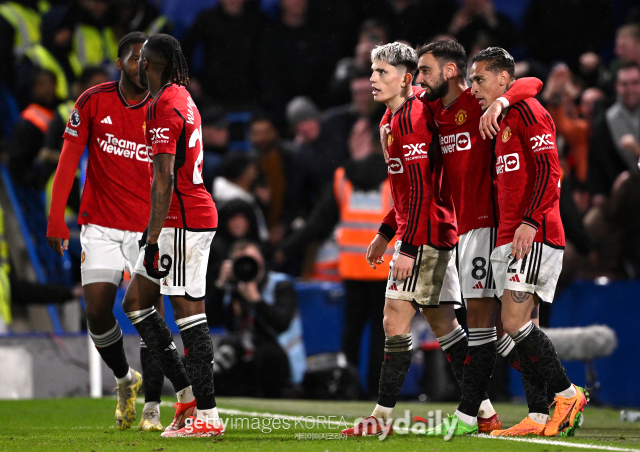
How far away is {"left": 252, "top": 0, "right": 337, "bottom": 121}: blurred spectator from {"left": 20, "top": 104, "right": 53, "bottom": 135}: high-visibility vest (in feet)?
9.44

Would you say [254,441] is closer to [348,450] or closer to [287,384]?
[348,450]

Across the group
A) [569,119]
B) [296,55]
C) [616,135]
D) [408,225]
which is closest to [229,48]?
[296,55]

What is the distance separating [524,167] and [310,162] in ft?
18.9

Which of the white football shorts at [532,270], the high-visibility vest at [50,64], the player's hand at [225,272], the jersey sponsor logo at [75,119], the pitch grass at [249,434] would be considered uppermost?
the high-visibility vest at [50,64]

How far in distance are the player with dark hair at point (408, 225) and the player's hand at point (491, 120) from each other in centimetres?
27

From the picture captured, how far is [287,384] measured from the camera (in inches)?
332

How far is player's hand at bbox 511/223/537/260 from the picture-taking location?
4480 millimetres

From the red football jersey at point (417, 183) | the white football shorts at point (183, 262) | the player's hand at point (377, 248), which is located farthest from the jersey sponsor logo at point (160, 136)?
the player's hand at point (377, 248)

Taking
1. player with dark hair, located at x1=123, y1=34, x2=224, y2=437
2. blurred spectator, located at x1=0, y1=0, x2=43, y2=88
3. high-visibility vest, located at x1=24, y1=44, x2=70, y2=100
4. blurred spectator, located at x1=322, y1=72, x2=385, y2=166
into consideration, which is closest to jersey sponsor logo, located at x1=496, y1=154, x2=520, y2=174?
player with dark hair, located at x1=123, y1=34, x2=224, y2=437

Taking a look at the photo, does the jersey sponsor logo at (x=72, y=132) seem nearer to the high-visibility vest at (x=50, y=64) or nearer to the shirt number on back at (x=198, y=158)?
the shirt number on back at (x=198, y=158)

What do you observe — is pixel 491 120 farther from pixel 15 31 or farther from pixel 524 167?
pixel 15 31

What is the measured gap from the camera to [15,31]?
10977 millimetres

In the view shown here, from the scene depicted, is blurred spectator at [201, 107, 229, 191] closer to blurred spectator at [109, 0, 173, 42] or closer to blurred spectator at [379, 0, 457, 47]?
blurred spectator at [109, 0, 173, 42]

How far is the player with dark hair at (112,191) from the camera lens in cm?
539
